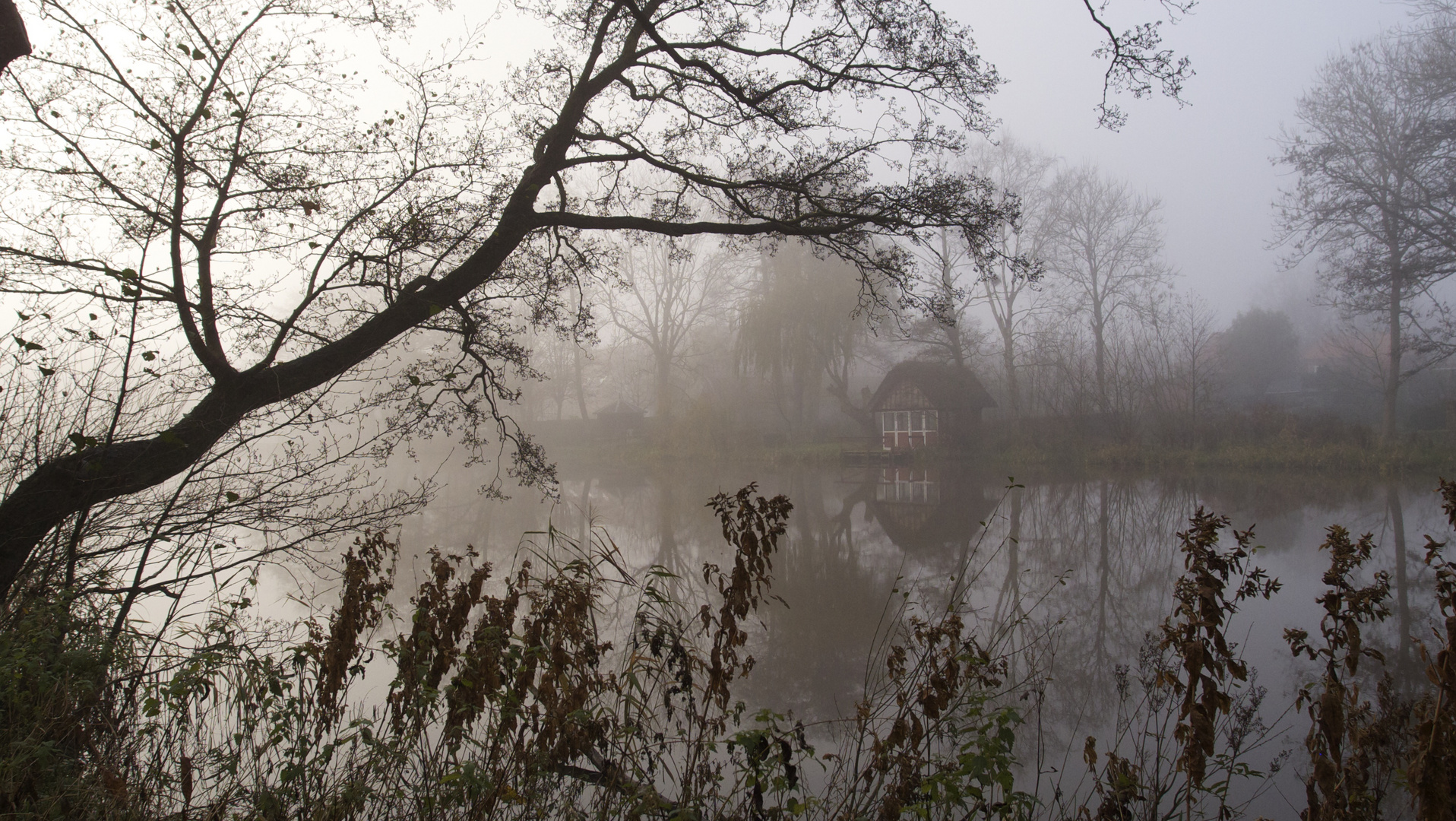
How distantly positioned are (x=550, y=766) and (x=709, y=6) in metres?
6.64

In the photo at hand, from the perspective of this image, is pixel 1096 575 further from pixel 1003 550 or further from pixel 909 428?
pixel 909 428

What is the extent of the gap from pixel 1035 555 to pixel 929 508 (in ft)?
17.6

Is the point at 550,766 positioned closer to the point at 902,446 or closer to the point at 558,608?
the point at 558,608

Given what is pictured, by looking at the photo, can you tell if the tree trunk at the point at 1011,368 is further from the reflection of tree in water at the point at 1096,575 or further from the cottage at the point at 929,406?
the reflection of tree in water at the point at 1096,575

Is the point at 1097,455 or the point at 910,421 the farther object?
the point at 910,421

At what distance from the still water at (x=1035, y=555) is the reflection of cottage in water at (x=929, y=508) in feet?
0.27

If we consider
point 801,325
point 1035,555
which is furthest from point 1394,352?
point 801,325

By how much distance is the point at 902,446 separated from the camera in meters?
30.2

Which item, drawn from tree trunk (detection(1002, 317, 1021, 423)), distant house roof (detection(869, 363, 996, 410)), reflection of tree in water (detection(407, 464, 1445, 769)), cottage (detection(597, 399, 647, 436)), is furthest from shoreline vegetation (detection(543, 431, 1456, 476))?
tree trunk (detection(1002, 317, 1021, 423))

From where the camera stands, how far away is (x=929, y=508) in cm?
Result: 1672

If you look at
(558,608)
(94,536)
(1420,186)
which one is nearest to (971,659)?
(558,608)

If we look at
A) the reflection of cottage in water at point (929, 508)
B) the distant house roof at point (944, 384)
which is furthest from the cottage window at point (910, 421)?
the reflection of cottage in water at point (929, 508)

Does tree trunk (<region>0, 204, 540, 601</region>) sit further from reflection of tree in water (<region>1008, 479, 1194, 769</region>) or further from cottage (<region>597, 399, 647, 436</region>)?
cottage (<region>597, 399, 647, 436</region>)

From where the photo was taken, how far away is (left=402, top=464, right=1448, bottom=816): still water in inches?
235
